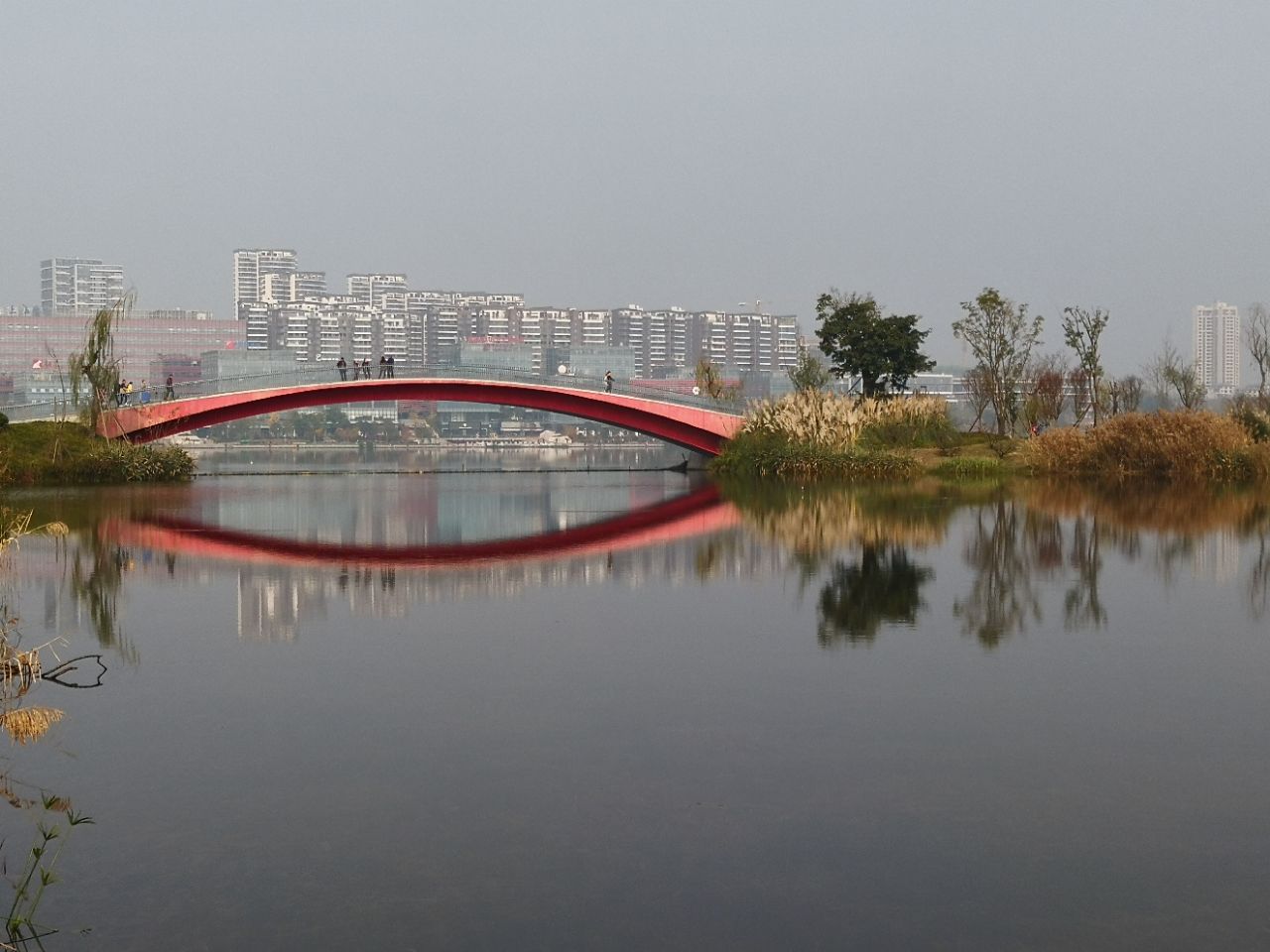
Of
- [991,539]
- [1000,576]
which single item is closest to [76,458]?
[991,539]

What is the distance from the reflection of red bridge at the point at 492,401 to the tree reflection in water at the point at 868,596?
24.2 metres

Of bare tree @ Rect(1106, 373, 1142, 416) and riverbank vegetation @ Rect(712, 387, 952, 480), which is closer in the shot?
riverbank vegetation @ Rect(712, 387, 952, 480)

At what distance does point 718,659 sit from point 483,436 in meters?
111

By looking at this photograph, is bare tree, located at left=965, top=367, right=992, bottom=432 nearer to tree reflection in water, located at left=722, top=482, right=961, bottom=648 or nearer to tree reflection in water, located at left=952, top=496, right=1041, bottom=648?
tree reflection in water, located at left=722, top=482, right=961, bottom=648

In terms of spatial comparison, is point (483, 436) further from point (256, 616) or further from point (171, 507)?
point (256, 616)

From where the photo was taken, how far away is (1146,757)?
686 cm

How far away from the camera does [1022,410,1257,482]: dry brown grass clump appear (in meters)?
30.2

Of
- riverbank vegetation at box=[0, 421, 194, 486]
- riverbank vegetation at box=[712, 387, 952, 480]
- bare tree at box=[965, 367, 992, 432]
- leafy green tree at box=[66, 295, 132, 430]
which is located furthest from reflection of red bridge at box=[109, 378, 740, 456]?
bare tree at box=[965, 367, 992, 432]

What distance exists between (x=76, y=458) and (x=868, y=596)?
23123mm

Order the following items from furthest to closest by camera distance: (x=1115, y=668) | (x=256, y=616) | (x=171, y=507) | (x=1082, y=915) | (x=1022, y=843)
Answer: (x=171, y=507) → (x=256, y=616) → (x=1115, y=668) → (x=1022, y=843) → (x=1082, y=915)

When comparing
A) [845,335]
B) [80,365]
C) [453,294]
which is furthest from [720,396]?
[453,294]

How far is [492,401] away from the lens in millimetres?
42250

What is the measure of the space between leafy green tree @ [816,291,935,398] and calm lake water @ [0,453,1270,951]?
28241 millimetres

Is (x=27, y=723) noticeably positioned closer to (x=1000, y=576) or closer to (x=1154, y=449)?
(x=1000, y=576)
